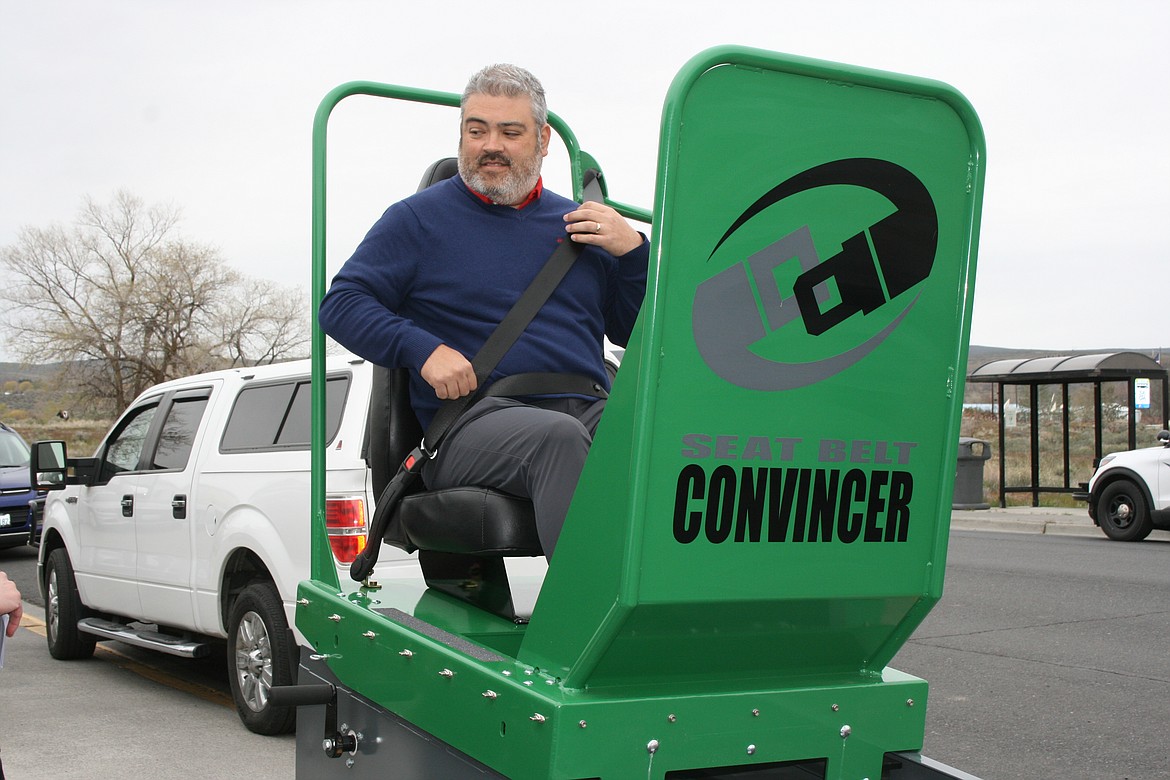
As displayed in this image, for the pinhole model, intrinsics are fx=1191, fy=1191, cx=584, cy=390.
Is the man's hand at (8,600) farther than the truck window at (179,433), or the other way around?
the truck window at (179,433)

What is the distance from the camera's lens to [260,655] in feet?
19.7

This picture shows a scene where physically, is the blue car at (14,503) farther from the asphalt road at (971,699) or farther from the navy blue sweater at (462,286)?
the navy blue sweater at (462,286)

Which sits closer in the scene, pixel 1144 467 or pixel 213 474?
pixel 213 474

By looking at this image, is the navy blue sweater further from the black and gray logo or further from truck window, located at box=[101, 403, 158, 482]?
truck window, located at box=[101, 403, 158, 482]

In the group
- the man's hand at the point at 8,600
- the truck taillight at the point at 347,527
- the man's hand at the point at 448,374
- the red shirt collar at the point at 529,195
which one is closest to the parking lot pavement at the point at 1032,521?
the truck taillight at the point at 347,527

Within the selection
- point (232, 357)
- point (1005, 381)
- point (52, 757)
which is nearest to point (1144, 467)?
point (1005, 381)

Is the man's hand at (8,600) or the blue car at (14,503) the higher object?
the man's hand at (8,600)

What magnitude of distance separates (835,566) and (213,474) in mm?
5108

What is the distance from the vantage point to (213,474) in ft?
21.7

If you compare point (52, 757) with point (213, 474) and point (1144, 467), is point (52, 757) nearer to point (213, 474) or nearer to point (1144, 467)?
point (213, 474)

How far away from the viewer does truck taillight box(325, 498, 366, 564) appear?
5500 mm

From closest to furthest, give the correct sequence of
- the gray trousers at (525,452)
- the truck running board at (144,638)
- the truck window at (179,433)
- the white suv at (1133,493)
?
the gray trousers at (525,452)
the truck running board at (144,638)
the truck window at (179,433)
the white suv at (1133,493)

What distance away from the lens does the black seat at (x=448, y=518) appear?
2.73 meters

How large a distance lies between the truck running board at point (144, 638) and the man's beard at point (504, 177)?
15.0 feet
